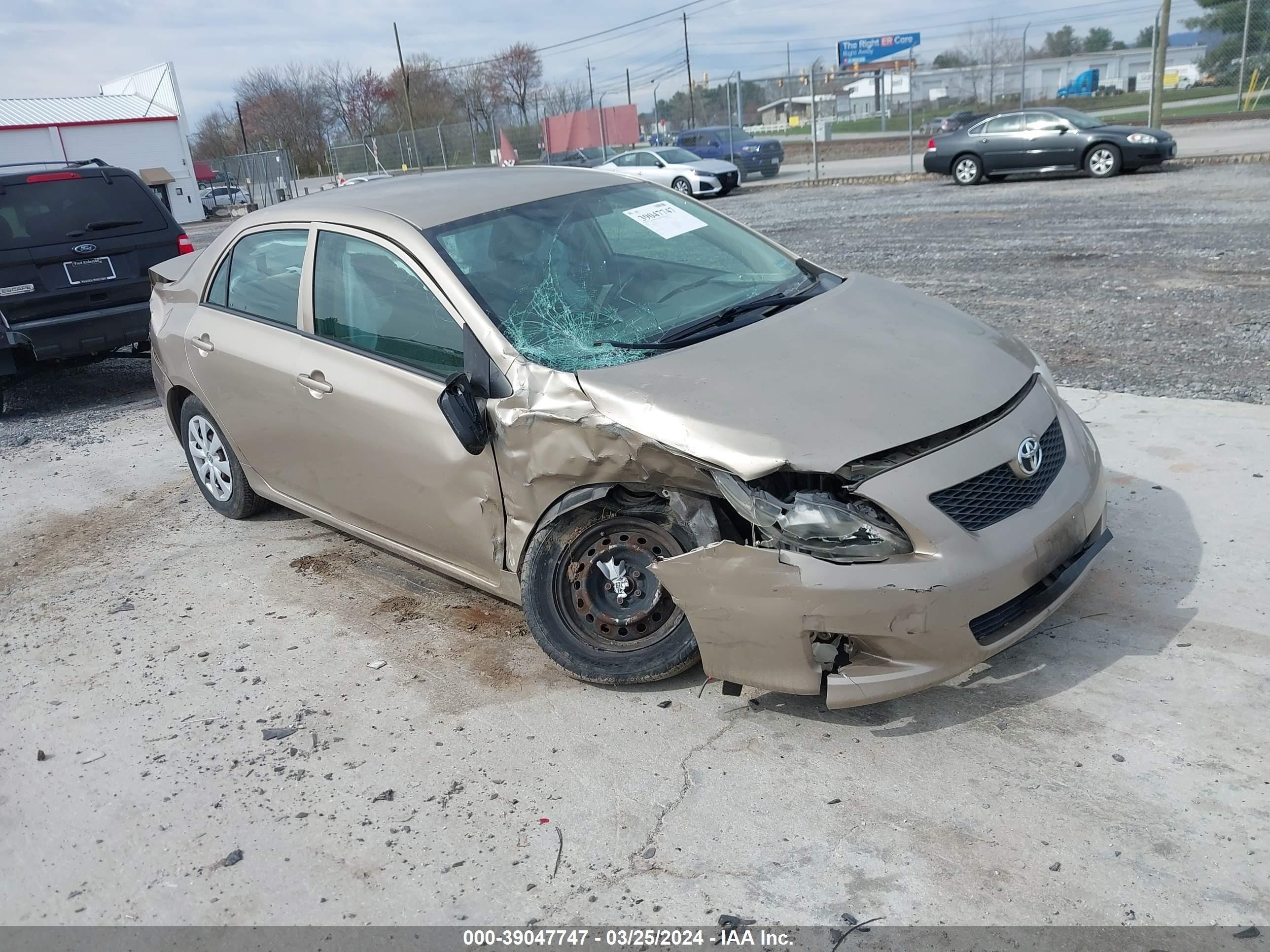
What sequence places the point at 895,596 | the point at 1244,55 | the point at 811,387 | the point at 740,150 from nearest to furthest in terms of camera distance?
the point at 895,596 → the point at 811,387 → the point at 1244,55 → the point at 740,150

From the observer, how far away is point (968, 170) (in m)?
20.0

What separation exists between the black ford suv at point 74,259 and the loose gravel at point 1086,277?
2.09 ft

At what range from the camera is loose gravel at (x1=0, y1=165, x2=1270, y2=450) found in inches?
265

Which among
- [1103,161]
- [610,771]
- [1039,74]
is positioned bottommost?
[610,771]

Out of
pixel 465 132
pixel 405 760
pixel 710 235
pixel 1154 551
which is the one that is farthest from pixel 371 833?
pixel 465 132

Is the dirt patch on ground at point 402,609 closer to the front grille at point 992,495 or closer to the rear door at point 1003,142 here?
the front grille at point 992,495

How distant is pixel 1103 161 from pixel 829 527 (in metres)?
18.3

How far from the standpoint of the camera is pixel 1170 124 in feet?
93.1

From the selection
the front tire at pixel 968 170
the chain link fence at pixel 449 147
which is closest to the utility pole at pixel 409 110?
the chain link fence at pixel 449 147

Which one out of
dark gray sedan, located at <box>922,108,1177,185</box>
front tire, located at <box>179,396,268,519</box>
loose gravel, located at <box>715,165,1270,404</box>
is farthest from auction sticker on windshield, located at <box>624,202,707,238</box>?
dark gray sedan, located at <box>922,108,1177,185</box>

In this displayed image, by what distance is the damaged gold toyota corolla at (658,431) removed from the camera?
2.98m

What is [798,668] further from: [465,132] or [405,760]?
[465,132]

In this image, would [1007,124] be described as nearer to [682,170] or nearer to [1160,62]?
[1160,62]

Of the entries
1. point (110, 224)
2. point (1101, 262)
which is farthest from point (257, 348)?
point (1101, 262)
